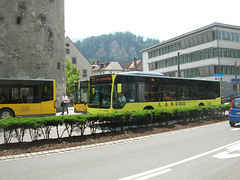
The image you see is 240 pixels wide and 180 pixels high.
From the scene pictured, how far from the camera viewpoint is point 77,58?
6594 centimetres

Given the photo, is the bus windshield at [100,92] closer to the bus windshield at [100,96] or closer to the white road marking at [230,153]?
the bus windshield at [100,96]

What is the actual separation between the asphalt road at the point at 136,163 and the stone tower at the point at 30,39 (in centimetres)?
1933

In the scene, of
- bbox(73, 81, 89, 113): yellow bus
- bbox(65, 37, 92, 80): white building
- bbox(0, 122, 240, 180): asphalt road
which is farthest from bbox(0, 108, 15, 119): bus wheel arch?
bbox(65, 37, 92, 80): white building

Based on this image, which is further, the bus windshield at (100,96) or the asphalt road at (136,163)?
the bus windshield at (100,96)

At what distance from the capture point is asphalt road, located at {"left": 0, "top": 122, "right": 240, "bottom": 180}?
535 centimetres

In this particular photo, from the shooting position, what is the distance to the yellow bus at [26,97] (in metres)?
16.4

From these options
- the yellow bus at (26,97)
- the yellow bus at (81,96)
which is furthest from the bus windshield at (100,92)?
the yellow bus at (81,96)

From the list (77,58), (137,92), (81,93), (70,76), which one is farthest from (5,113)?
(77,58)

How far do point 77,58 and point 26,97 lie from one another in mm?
50015

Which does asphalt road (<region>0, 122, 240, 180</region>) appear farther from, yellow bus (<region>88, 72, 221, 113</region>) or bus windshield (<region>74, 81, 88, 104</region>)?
bus windshield (<region>74, 81, 88, 104</region>)

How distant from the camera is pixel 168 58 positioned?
61156 mm

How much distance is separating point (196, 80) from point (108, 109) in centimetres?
1093

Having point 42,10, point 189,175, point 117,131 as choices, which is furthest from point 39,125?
point 42,10

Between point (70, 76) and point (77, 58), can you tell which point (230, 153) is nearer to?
point (70, 76)
